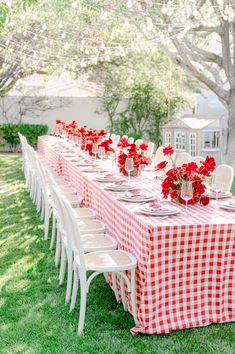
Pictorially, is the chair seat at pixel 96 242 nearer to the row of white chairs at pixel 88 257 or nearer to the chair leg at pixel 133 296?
the row of white chairs at pixel 88 257

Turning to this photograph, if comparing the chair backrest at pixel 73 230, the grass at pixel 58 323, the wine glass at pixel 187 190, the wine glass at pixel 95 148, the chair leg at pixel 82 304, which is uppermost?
the wine glass at pixel 187 190

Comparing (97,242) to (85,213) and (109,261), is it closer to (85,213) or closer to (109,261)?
(109,261)

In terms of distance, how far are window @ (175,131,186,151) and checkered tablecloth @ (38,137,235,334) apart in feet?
29.3

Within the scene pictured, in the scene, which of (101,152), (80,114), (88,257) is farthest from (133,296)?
(80,114)

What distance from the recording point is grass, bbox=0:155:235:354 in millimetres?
3703

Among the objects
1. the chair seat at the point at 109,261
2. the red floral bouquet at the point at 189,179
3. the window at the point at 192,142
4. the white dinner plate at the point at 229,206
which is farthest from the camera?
the window at the point at 192,142

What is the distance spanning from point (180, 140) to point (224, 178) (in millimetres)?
7145

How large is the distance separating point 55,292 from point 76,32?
9.64 m

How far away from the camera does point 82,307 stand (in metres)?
3.93

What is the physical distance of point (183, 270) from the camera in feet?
12.8

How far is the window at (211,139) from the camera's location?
1261 centimetres

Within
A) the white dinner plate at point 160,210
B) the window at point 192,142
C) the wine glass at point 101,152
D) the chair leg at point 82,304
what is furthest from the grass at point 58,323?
the window at point 192,142

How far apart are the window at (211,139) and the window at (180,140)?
53cm

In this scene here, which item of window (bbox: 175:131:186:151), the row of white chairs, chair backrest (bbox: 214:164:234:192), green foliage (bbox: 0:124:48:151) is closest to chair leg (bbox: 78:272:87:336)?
the row of white chairs
